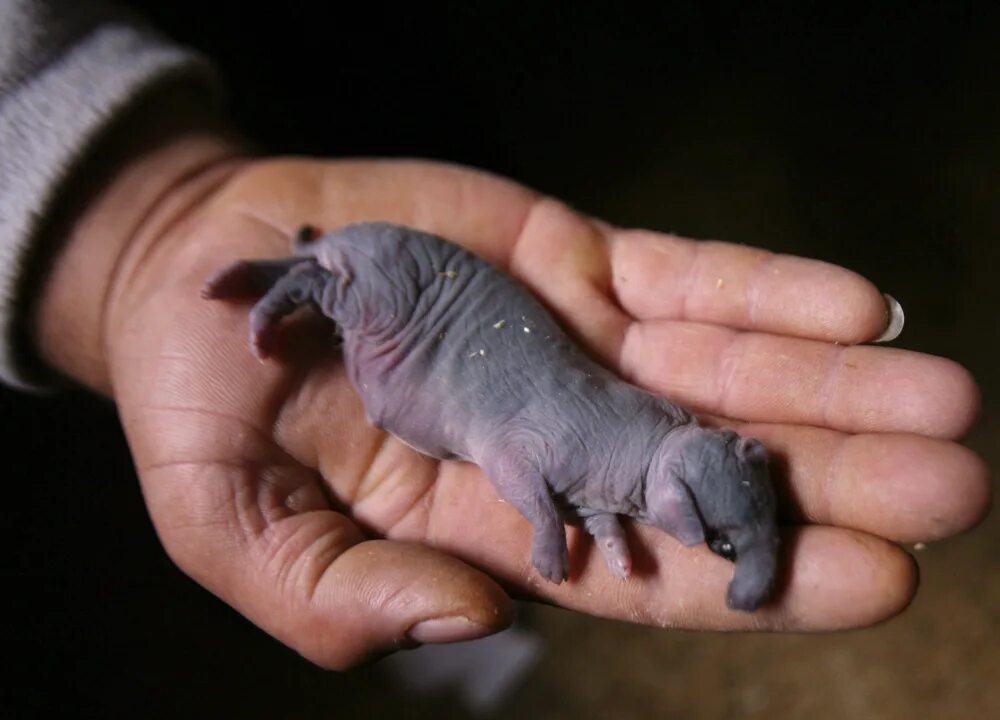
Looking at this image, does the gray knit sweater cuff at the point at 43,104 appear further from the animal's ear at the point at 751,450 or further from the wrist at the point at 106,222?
the animal's ear at the point at 751,450

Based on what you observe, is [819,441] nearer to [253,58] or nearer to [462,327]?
[462,327]

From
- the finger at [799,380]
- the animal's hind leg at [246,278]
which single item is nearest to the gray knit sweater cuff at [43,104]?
the animal's hind leg at [246,278]

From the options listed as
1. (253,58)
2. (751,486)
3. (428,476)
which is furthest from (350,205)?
(751,486)

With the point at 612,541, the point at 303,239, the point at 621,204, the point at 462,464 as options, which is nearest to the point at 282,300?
the point at 303,239

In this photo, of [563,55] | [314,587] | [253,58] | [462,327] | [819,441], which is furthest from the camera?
[563,55]

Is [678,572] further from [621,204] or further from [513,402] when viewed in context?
[621,204]

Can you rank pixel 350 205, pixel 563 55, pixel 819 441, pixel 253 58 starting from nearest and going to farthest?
pixel 819 441 → pixel 350 205 → pixel 253 58 → pixel 563 55
